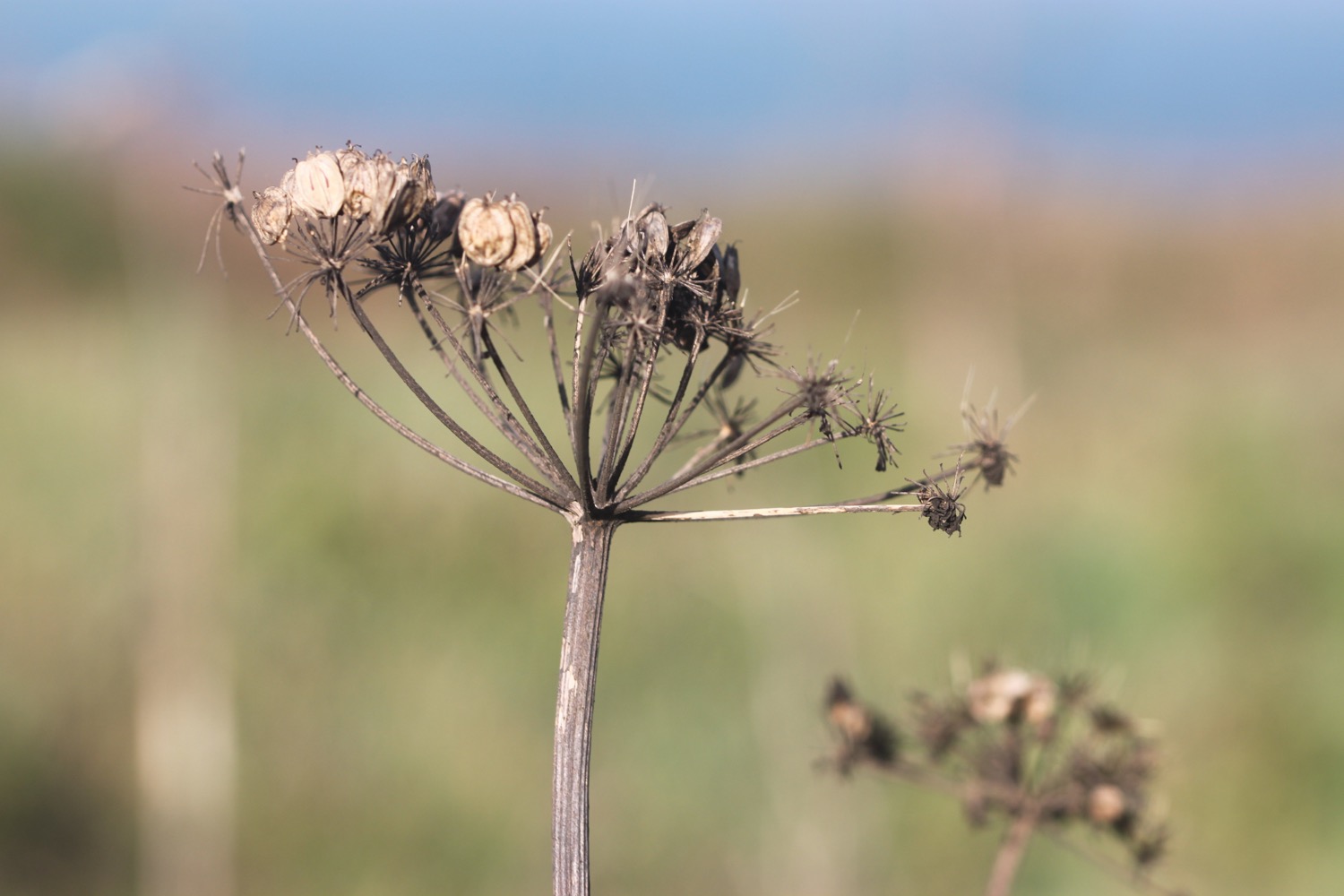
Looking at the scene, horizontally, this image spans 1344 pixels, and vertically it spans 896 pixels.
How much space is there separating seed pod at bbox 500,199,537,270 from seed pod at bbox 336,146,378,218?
232mm

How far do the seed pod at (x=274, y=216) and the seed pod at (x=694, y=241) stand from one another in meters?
0.72

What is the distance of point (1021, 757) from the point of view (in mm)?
3410

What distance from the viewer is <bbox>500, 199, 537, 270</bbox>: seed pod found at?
6.12ft

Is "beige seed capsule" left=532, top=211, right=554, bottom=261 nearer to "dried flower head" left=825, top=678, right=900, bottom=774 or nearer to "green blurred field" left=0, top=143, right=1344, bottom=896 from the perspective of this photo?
"dried flower head" left=825, top=678, right=900, bottom=774

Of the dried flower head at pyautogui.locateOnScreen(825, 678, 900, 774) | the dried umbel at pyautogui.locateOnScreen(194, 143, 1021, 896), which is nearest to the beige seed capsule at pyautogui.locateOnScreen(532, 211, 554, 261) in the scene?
the dried umbel at pyautogui.locateOnScreen(194, 143, 1021, 896)

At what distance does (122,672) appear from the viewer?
10531 millimetres

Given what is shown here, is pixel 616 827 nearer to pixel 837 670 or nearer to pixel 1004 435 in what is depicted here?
pixel 837 670

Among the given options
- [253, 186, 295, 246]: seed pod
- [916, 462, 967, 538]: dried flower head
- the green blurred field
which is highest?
[253, 186, 295, 246]: seed pod

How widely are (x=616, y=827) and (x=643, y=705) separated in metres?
1.31

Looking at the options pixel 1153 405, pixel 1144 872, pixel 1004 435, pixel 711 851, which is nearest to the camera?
pixel 1004 435

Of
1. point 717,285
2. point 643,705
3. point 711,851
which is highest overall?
point 717,285

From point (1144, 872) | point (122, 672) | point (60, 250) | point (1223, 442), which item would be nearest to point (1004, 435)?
point (1144, 872)

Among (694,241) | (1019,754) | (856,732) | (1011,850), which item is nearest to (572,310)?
(694,241)

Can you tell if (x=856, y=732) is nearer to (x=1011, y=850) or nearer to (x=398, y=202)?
(x=1011, y=850)
